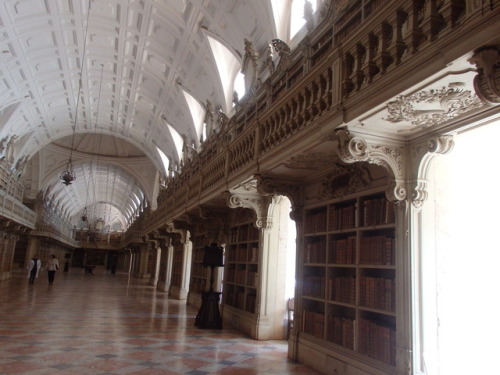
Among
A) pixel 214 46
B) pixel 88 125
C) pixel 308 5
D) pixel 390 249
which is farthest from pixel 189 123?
pixel 390 249

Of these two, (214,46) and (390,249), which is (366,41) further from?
(214,46)

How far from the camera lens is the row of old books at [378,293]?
4.97 meters

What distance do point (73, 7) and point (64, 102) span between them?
8906mm

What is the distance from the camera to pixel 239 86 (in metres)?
13.3

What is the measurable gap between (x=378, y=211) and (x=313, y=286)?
205 cm

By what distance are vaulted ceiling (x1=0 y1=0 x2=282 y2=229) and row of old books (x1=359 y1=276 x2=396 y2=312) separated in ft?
21.8

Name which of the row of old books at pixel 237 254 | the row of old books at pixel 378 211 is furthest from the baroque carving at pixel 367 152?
the row of old books at pixel 237 254

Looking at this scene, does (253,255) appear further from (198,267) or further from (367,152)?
(367,152)

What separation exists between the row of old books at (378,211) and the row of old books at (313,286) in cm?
→ 149

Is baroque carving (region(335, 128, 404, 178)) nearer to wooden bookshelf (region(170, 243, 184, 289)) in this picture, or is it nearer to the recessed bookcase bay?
the recessed bookcase bay

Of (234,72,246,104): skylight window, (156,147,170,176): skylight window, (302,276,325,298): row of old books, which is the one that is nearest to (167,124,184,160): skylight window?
(156,147,170,176): skylight window

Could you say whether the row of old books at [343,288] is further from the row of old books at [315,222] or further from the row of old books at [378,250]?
the row of old books at [315,222]

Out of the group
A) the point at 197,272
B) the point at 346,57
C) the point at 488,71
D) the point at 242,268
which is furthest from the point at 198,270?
the point at 488,71

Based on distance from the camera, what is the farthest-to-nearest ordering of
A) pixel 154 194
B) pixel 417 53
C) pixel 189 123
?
pixel 154 194
pixel 189 123
pixel 417 53
